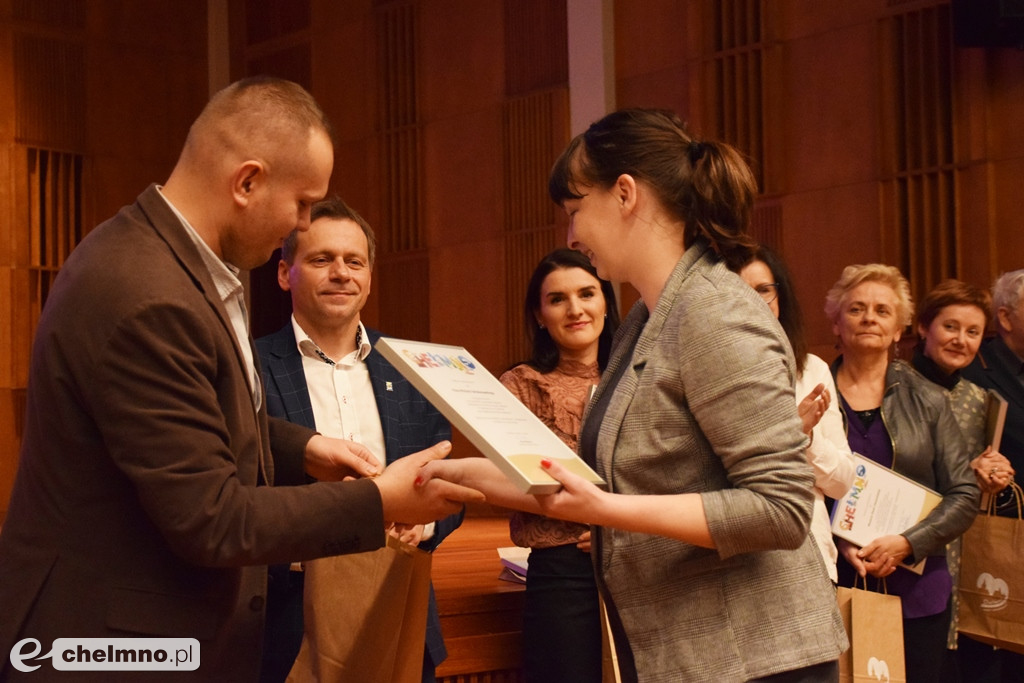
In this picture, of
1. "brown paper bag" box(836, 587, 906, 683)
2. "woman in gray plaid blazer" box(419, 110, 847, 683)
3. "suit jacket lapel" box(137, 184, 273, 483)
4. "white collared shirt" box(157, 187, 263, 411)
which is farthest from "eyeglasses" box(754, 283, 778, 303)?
"suit jacket lapel" box(137, 184, 273, 483)

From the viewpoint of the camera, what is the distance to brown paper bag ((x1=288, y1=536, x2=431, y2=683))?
82.4 inches

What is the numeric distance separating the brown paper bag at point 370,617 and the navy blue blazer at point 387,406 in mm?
463

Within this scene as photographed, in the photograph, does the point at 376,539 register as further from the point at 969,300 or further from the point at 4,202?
the point at 4,202

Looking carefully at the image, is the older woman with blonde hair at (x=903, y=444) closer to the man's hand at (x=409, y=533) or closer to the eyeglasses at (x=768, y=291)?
the eyeglasses at (x=768, y=291)

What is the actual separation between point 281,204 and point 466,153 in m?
6.18

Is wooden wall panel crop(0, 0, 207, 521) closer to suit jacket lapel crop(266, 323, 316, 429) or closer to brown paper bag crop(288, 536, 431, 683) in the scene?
suit jacket lapel crop(266, 323, 316, 429)

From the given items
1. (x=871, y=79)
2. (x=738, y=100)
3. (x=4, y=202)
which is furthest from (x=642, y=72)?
(x=4, y=202)

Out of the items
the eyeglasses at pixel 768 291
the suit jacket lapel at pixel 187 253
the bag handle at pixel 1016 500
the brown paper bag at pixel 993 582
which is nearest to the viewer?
the suit jacket lapel at pixel 187 253

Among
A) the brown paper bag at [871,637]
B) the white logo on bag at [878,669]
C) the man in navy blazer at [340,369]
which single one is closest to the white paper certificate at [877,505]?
the brown paper bag at [871,637]

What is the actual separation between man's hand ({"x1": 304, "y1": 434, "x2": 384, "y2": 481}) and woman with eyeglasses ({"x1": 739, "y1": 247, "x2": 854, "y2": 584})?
1.20 m

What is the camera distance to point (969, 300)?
4.20 meters

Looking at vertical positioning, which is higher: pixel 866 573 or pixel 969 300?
pixel 969 300

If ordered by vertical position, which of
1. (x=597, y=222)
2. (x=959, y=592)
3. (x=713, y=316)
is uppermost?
(x=597, y=222)

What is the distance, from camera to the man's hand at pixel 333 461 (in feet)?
7.17
